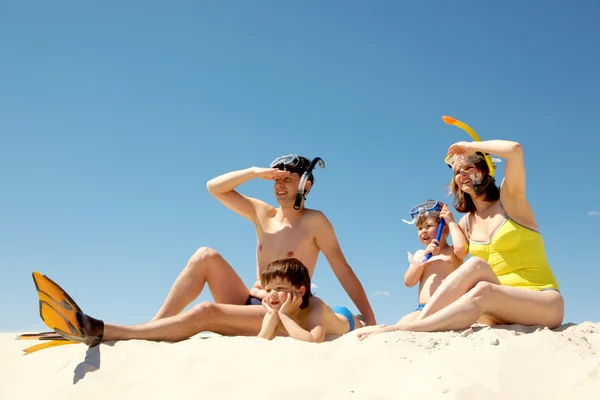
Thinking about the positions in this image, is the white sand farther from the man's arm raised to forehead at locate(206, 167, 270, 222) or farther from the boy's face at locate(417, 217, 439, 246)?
the man's arm raised to forehead at locate(206, 167, 270, 222)

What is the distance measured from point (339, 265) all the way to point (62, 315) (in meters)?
2.73

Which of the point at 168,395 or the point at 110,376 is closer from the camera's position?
the point at 168,395

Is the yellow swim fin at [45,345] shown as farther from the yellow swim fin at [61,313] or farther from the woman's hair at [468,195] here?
the woman's hair at [468,195]

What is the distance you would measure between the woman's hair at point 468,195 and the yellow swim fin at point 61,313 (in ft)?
10.5

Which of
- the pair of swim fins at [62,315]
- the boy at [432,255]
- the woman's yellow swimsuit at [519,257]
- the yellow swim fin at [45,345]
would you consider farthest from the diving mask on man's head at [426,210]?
the yellow swim fin at [45,345]

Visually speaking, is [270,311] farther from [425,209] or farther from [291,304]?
[425,209]

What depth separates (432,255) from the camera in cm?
544

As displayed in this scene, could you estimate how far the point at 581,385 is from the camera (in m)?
3.24

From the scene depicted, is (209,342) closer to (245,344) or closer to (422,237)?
(245,344)

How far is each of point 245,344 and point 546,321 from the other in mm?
2239

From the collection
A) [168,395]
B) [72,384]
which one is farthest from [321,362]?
[72,384]

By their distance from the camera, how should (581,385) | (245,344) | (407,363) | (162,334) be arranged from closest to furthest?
(581,385), (407,363), (245,344), (162,334)

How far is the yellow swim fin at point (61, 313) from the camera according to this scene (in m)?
4.05

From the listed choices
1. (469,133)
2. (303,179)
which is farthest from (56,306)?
(469,133)
